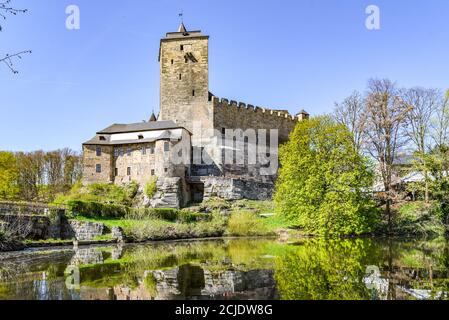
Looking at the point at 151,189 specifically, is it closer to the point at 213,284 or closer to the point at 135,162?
the point at 135,162

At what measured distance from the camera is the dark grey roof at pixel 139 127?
4309 cm

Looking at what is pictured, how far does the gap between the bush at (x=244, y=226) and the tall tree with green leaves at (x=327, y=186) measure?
72.6 inches

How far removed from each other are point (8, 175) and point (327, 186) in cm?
3061

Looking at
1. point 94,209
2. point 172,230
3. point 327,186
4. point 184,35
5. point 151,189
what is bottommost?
point 172,230

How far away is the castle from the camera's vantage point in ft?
132

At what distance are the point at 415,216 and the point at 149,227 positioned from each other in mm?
17225

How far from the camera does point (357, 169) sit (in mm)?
26266

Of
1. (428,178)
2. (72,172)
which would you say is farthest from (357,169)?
(72,172)

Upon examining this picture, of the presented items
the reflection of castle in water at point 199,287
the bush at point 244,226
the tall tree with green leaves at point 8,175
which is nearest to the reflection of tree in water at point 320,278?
the reflection of castle in water at point 199,287

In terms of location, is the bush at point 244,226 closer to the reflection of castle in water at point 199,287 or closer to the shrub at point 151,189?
the shrub at point 151,189

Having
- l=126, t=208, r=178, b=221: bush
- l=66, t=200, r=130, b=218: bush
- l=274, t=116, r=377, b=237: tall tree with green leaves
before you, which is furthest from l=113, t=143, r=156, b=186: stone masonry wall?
l=274, t=116, r=377, b=237: tall tree with green leaves

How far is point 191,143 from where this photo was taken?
46188 millimetres

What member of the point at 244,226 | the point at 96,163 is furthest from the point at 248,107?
the point at 244,226
